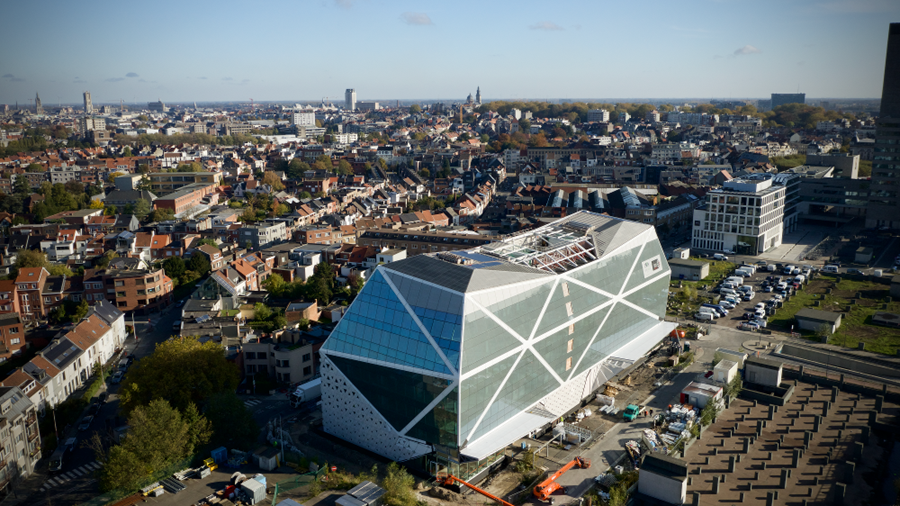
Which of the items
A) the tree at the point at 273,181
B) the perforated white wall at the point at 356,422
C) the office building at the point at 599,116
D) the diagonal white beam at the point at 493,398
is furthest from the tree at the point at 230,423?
the office building at the point at 599,116

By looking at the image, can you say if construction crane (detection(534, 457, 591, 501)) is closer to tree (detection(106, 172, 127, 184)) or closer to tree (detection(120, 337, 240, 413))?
tree (detection(120, 337, 240, 413))

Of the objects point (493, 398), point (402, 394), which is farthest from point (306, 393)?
point (493, 398)

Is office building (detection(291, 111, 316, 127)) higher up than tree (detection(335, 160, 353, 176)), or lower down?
higher up

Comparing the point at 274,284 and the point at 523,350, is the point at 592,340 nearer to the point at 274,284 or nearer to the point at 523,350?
the point at 523,350

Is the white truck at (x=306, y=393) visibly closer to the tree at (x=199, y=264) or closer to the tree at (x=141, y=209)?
the tree at (x=199, y=264)

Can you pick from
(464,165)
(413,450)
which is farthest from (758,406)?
(464,165)

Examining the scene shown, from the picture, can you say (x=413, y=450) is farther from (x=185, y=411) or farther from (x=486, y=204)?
(x=486, y=204)

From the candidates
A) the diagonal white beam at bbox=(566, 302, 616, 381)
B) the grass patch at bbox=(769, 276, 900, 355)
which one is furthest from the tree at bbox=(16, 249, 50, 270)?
the grass patch at bbox=(769, 276, 900, 355)
